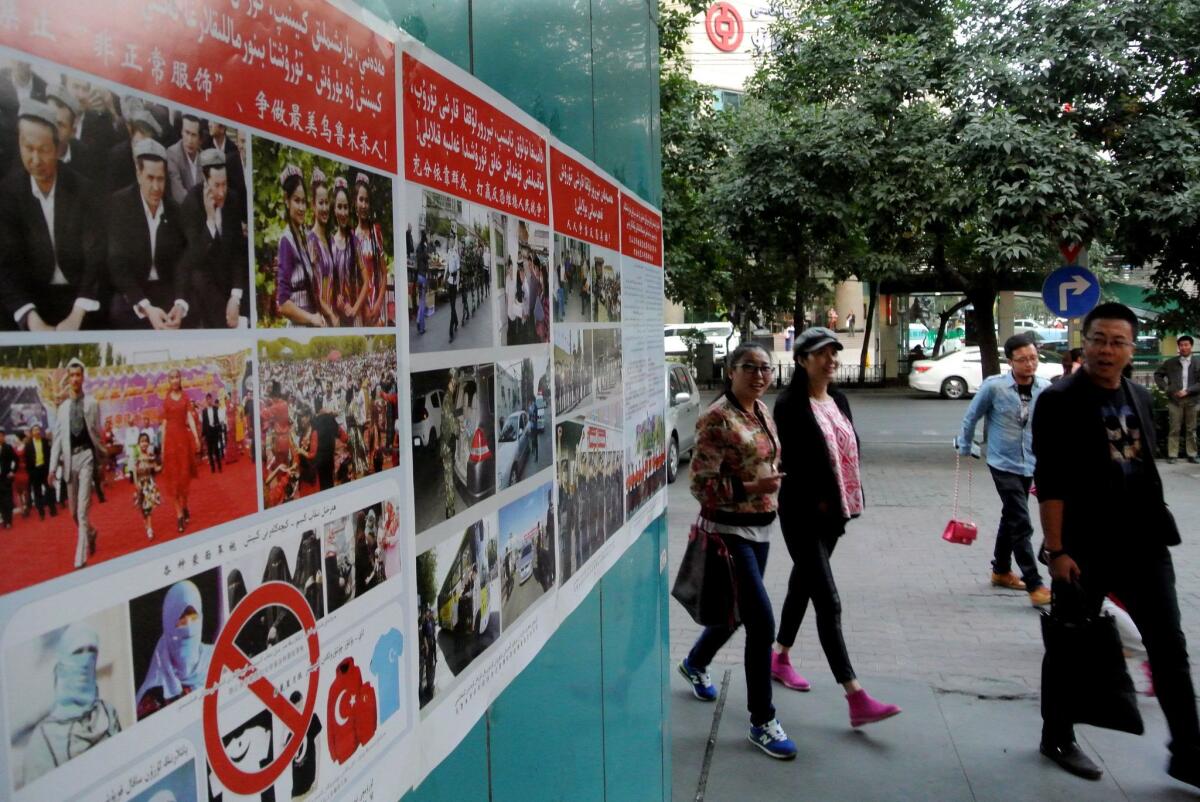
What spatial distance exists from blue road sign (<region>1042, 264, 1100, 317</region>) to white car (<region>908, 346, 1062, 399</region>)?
16.4 metres

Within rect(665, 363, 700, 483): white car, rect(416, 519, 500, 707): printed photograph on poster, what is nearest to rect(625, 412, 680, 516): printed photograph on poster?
rect(416, 519, 500, 707): printed photograph on poster

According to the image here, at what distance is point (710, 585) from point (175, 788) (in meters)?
3.70

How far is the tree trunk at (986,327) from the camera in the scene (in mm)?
15898

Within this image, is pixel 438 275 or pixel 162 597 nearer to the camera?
pixel 162 597

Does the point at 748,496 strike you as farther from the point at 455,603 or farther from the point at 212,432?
the point at 212,432

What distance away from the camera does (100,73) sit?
3.20 ft

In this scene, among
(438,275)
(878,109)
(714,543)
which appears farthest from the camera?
(878,109)

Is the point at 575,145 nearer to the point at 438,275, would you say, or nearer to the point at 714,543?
the point at 438,275

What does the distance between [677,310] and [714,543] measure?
169ft

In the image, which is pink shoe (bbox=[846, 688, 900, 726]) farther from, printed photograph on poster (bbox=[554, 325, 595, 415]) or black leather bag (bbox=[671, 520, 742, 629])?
printed photograph on poster (bbox=[554, 325, 595, 415])

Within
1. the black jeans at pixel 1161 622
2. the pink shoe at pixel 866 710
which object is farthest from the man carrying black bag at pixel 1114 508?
the pink shoe at pixel 866 710

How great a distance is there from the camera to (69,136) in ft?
3.11

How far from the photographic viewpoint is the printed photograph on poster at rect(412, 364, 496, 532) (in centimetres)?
164

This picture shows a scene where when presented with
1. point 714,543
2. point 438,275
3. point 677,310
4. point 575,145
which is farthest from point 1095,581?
point 677,310
